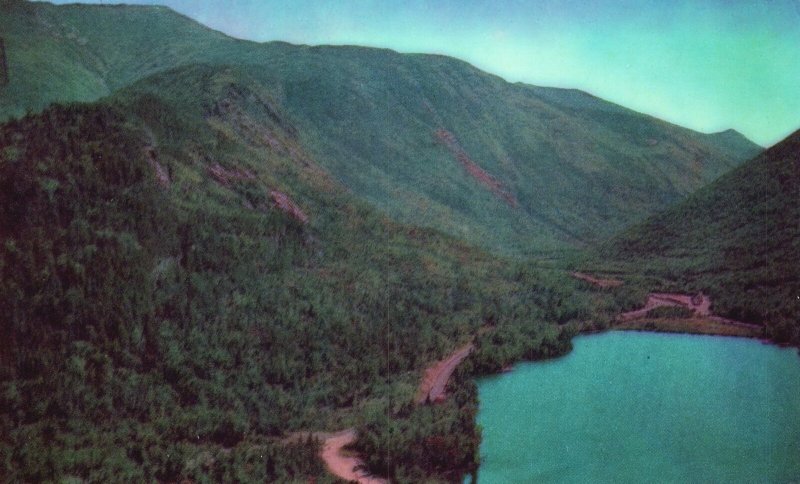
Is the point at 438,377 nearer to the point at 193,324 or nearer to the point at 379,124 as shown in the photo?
the point at 193,324

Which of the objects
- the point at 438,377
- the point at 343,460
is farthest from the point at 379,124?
the point at 343,460

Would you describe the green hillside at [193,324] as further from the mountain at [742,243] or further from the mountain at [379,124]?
the mountain at [379,124]

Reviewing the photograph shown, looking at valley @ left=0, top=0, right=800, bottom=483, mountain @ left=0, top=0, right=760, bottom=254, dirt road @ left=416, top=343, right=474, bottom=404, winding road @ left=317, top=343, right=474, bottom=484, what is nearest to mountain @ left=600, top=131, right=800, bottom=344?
valley @ left=0, top=0, right=800, bottom=483

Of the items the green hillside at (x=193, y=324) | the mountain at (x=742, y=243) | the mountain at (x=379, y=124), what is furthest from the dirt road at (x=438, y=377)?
the mountain at (x=379, y=124)

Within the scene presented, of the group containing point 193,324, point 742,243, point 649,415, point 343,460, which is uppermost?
point 742,243

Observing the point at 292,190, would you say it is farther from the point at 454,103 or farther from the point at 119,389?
the point at 454,103
